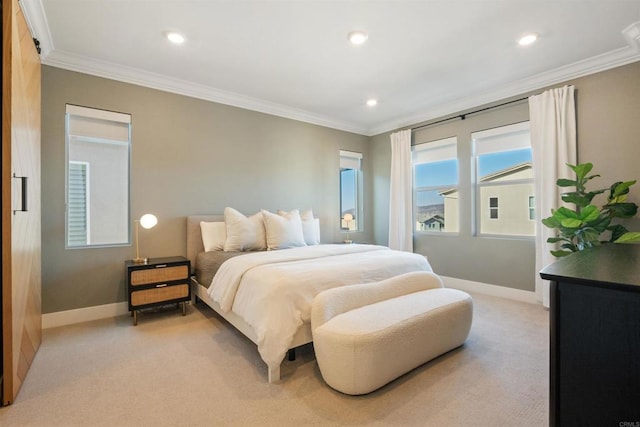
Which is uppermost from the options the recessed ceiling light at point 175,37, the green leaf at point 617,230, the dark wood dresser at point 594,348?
the recessed ceiling light at point 175,37

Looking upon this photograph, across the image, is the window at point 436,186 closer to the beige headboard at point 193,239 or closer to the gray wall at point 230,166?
the gray wall at point 230,166

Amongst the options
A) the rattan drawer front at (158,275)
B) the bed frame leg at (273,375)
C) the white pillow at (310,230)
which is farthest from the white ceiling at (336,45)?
the bed frame leg at (273,375)

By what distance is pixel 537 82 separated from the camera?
346cm

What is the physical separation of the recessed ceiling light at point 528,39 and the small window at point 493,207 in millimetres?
1947

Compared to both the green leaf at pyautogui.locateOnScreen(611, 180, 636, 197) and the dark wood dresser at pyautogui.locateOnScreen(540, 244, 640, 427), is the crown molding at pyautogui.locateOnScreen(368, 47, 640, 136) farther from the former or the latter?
the dark wood dresser at pyautogui.locateOnScreen(540, 244, 640, 427)

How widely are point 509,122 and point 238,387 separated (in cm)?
421

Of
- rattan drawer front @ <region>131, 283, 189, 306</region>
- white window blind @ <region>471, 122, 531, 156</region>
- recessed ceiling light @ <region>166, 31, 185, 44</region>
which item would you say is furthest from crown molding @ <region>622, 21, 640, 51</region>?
rattan drawer front @ <region>131, 283, 189, 306</region>

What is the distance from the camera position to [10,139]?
1736 mm

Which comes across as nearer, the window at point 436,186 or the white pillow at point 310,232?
the white pillow at point 310,232

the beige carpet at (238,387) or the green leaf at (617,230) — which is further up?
the green leaf at (617,230)

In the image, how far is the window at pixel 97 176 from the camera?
→ 3.06 meters

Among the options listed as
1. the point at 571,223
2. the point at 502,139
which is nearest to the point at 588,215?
the point at 571,223

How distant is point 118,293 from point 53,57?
247cm

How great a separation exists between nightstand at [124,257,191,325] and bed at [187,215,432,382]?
210mm
